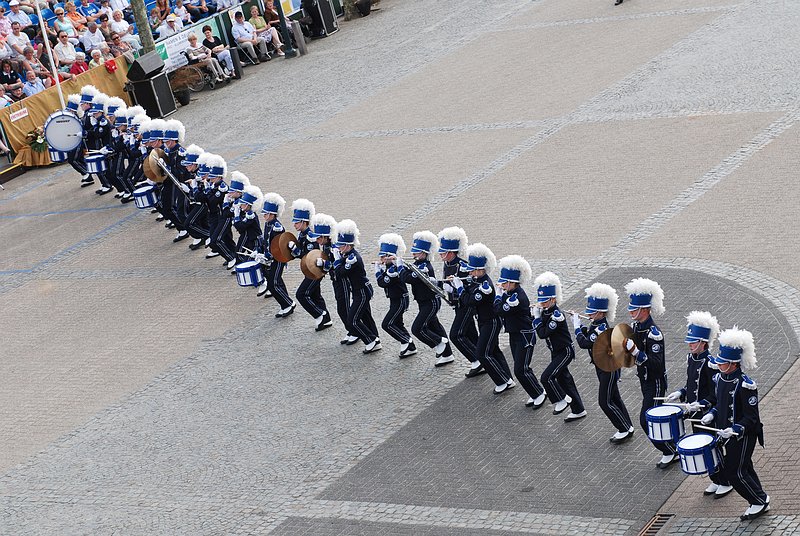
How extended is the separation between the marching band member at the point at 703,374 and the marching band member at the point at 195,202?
9692 mm

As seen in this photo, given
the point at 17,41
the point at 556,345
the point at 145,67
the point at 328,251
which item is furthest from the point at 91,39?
the point at 556,345

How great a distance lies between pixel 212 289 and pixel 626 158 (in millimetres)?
6876

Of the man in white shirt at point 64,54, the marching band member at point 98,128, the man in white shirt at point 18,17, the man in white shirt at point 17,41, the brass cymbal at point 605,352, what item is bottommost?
the brass cymbal at point 605,352

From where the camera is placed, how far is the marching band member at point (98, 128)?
20953 millimetres

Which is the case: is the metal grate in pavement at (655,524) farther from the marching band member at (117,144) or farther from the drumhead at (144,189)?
the marching band member at (117,144)

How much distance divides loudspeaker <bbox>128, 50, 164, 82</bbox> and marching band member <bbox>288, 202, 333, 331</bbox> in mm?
13071

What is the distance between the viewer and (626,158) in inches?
701

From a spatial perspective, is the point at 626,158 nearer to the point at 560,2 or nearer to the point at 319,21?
the point at 560,2

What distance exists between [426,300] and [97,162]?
1002cm

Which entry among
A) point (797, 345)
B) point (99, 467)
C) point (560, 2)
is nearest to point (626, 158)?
point (797, 345)

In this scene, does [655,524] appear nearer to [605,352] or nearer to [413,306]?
[605,352]

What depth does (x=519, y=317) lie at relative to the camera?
11766mm

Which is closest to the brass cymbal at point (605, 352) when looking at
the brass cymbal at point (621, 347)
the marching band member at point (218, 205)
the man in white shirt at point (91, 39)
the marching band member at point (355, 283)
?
the brass cymbal at point (621, 347)

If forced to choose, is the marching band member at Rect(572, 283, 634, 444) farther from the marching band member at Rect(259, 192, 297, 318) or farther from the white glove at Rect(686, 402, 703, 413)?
the marching band member at Rect(259, 192, 297, 318)
